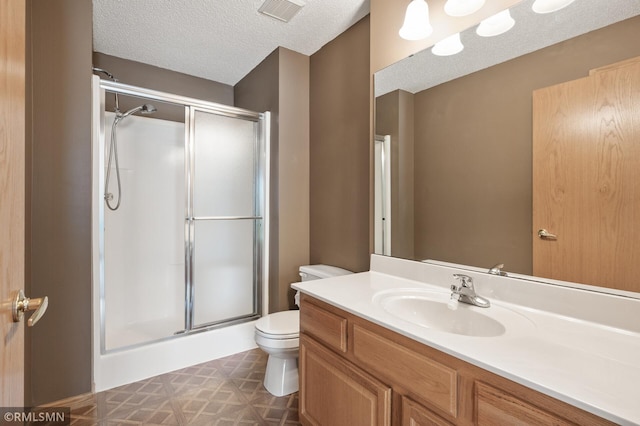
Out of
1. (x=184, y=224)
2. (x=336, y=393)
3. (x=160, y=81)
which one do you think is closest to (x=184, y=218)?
Answer: (x=184, y=224)

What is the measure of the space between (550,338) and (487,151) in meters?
0.82

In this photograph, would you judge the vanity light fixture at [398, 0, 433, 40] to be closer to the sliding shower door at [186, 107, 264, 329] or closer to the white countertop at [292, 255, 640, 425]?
the white countertop at [292, 255, 640, 425]

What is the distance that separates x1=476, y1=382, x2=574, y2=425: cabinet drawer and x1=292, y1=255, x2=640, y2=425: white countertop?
6 centimetres

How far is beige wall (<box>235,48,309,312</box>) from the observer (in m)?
2.65

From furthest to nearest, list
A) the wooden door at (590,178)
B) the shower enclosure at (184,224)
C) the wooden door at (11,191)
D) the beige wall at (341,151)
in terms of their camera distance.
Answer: the shower enclosure at (184,224) → the beige wall at (341,151) → the wooden door at (590,178) → the wooden door at (11,191)

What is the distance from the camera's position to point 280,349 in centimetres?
191

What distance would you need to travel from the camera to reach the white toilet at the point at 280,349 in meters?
1.91

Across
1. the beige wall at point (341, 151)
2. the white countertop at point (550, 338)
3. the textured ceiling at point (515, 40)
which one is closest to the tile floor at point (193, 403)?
the white countertop at point (550, 338)

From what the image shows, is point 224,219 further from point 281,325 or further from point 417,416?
point 417,416

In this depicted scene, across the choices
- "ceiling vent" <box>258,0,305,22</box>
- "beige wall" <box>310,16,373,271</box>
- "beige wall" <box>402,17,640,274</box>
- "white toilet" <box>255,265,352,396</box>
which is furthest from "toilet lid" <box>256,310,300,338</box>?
"ceiling vent" <box>258,0,305,22</box>

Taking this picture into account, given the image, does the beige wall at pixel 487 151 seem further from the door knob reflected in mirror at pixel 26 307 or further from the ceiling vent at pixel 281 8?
the door knob reflected in mirror at pixel 26 307

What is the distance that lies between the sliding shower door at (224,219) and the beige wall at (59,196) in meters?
0.77

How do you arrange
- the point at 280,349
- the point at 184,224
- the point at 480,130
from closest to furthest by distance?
the point at 480,130 < the point at 280,349 < the point at 184,224

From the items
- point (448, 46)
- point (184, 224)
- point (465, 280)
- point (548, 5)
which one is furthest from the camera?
point (184, 224)
